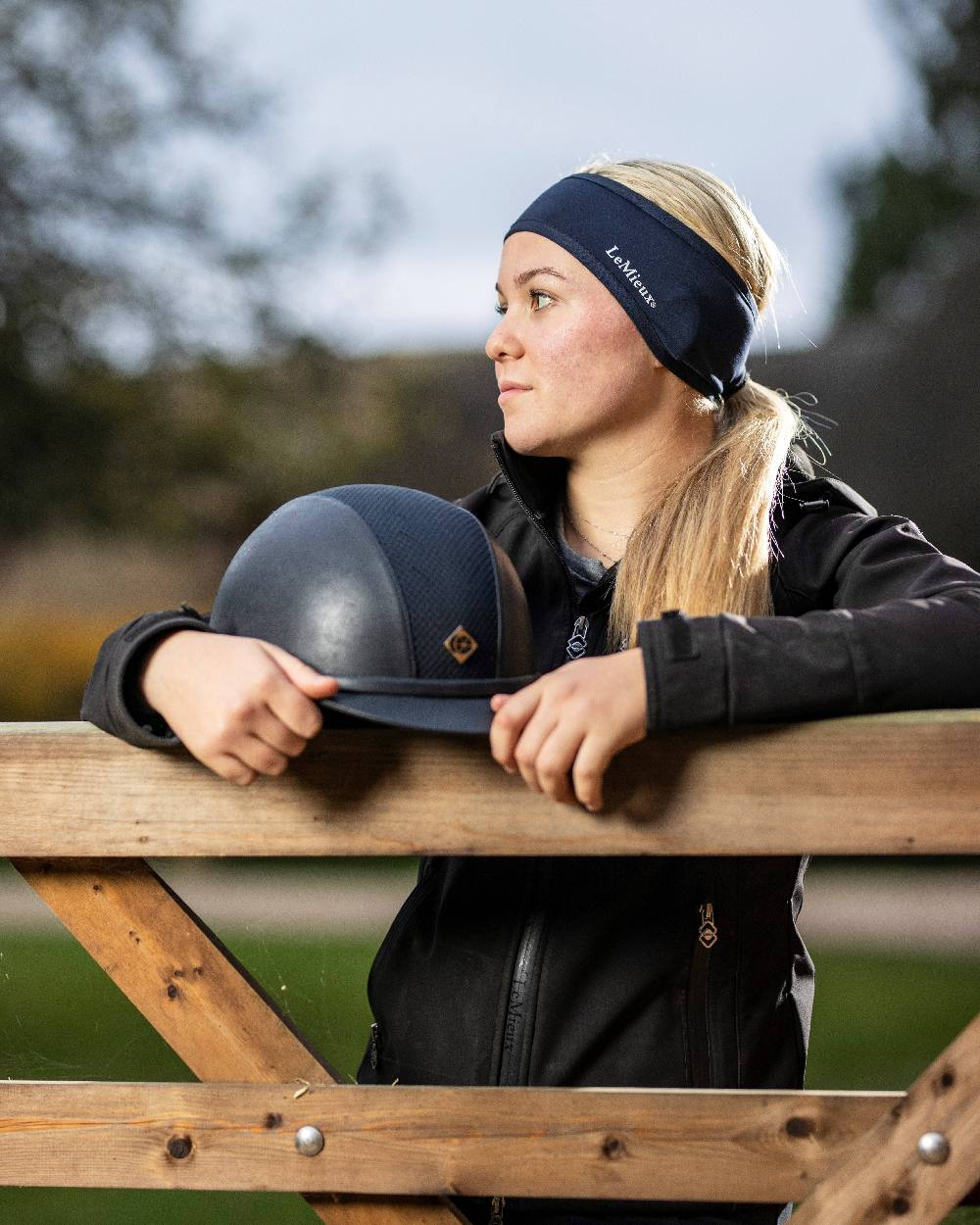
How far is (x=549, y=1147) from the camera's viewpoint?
178 centimetres

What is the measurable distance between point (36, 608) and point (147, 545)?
1179 mm

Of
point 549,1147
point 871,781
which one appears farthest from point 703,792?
point 549,1147

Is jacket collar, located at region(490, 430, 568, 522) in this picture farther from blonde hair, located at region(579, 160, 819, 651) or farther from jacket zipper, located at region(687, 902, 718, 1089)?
jacket zipper, located at region(687, 902, 718, 1089)

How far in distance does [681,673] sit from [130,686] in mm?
597

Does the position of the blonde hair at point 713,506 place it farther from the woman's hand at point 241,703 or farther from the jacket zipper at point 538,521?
the woman's hand at point 241,703

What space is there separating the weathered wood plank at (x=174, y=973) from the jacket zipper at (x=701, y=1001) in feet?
1.29

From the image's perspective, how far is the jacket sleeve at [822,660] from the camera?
63.2 inches

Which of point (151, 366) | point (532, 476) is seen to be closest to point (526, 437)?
point (532, 476)

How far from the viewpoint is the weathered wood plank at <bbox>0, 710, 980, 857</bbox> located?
5.45 feet

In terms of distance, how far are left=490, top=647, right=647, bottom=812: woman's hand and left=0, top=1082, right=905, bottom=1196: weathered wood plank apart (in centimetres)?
42

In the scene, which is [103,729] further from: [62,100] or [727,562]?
[62,100]

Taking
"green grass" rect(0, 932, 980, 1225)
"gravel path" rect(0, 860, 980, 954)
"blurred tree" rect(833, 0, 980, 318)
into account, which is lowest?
"gravel path" rect(0, 860, 980, 954)

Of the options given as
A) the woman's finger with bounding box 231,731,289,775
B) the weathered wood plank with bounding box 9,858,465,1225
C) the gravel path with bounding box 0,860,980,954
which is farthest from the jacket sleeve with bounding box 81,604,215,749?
the gravel path with bounding box 0,860,980,954

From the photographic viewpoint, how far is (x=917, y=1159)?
66.2 inches
